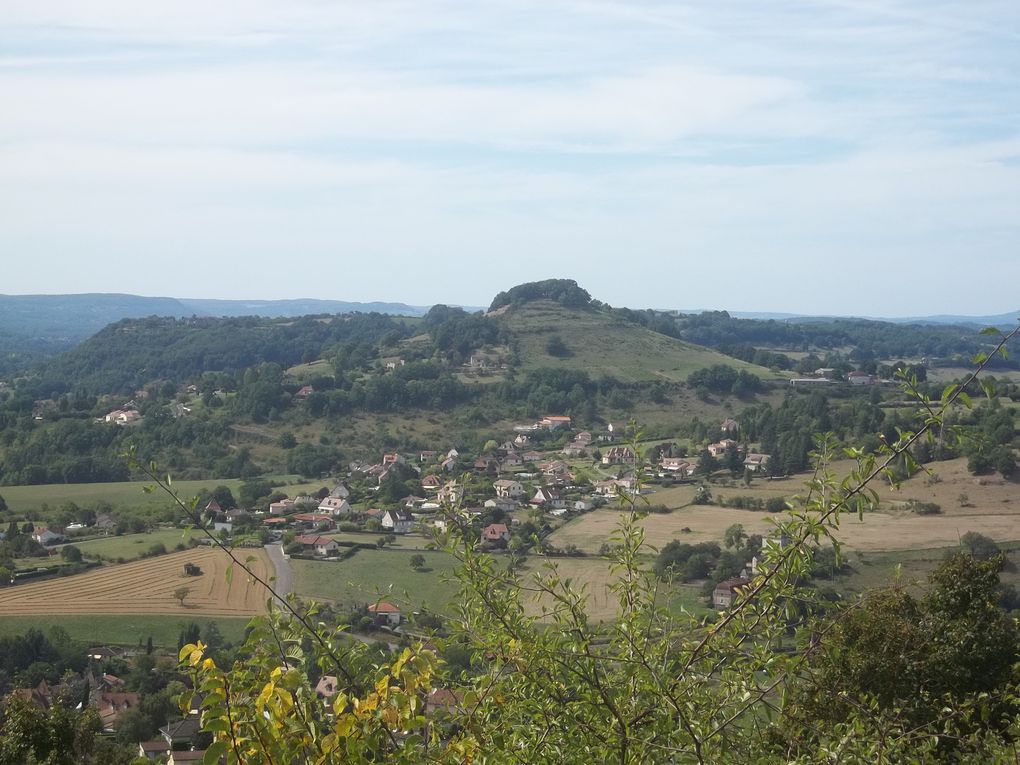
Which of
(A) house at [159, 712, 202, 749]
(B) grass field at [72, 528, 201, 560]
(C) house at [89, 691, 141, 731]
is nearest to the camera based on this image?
(A) house at [159, 712, 202, 749]

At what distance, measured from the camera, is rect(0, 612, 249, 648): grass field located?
21500mm

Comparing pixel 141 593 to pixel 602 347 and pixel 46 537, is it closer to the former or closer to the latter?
pixel 46 537

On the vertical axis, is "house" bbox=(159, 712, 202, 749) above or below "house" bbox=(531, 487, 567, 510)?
above

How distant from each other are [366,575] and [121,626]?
21.0ft

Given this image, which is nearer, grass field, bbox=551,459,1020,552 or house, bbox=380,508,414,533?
grass field, bbox=551,459,1020,552

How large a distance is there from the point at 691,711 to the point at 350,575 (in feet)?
77.9

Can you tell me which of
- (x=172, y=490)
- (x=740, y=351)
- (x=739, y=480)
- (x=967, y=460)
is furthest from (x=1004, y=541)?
(x=740, y=351)

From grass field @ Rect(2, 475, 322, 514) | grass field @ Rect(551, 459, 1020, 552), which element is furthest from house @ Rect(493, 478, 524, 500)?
grass field @ Rect(2, 475, 322, 514)

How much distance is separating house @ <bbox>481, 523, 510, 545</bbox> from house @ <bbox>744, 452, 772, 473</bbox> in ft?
46.0

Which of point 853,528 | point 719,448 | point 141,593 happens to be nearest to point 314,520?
point 141,593

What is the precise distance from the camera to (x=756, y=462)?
1586 inches

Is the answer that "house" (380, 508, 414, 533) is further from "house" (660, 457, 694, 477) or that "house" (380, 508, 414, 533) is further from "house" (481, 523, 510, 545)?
"house" (660, 457, 694, 477)

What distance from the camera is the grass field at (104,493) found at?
36.3 metres

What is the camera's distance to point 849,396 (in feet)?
181
